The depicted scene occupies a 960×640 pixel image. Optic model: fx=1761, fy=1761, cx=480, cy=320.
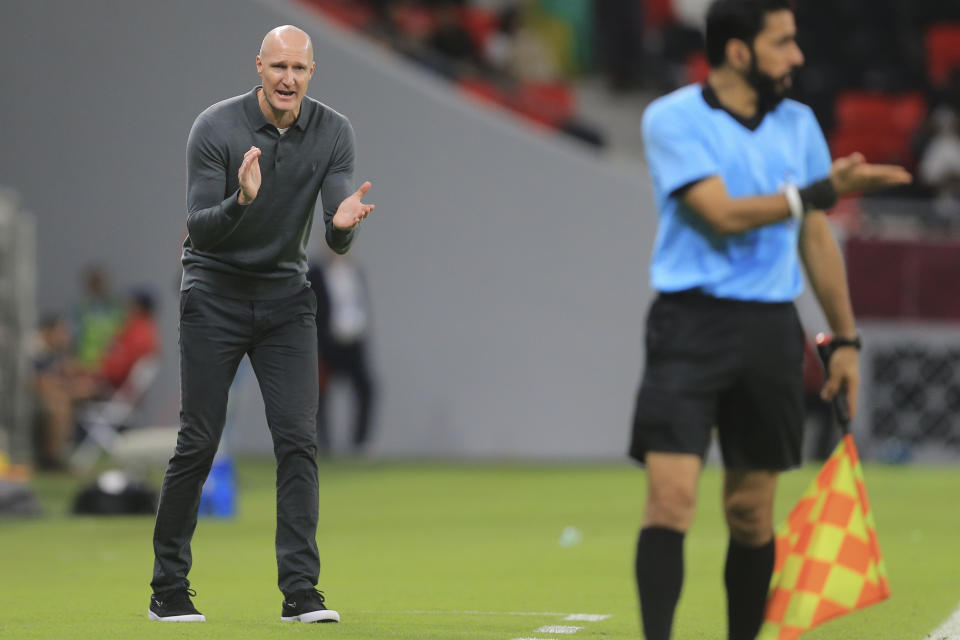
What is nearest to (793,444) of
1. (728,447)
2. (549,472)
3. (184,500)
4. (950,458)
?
(728,447)

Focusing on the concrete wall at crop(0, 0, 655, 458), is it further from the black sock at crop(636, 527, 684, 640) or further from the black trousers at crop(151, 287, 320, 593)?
the black sock at crop(636, 527, 684, 640)

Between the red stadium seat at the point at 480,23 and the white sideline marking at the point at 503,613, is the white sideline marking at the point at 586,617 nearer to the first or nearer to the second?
the white sideline marking at the point at 503,613

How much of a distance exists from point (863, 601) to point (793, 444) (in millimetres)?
461

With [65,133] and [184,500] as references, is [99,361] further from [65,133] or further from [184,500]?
[184,500]

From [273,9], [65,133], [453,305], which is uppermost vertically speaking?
[273,9]

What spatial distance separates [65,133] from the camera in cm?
1795

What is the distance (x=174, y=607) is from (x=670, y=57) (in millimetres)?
16267

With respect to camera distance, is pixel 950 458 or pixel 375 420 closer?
pixel 950 458

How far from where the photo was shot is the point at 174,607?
5.92 m

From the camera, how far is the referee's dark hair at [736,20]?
182 inches

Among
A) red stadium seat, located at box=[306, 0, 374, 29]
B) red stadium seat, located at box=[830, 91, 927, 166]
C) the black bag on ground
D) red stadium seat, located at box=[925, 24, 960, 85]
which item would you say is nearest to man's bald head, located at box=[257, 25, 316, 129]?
the black bag on ground

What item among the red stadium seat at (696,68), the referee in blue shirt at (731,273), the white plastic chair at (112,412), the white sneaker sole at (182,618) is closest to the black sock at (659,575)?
the referee in blue shirt at (731,273)

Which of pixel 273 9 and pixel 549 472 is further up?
pixel 273 9

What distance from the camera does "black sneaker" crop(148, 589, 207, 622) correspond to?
5.91 metres
